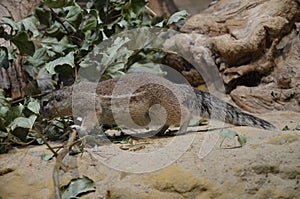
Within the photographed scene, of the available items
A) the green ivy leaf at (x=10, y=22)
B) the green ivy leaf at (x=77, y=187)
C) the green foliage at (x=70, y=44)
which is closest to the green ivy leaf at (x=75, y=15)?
the green foliage at (x=70, y=44)

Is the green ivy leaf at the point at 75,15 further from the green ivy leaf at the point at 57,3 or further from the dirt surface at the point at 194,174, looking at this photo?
the dirt surface at the point at 194,174

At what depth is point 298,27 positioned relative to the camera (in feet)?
13.9

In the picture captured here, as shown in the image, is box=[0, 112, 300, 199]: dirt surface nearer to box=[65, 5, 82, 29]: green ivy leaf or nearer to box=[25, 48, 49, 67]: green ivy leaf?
box=[25, 48, 49, 67]: green ivy leaf

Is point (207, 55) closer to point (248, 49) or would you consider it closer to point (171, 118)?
point (248, 49)

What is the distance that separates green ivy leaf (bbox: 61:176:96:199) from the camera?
219 cm

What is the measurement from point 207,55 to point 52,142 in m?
2.05

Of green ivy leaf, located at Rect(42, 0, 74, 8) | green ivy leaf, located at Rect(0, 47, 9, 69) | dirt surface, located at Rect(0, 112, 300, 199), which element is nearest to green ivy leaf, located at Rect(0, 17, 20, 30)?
green ivy leaf, located at Rect(0, 47, 9, 69)

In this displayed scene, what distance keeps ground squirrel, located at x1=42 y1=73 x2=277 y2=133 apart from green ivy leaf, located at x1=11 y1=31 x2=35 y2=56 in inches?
19.6

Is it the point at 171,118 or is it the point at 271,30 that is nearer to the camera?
the point at 171,118

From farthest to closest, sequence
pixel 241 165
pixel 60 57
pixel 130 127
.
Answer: pixel 60 57, pixel 130 127, pixel 241 165

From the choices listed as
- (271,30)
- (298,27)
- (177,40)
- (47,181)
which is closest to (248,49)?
(271,30)

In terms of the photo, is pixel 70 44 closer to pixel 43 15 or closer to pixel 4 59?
pixel 43 15

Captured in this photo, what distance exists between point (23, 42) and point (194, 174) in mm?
1828

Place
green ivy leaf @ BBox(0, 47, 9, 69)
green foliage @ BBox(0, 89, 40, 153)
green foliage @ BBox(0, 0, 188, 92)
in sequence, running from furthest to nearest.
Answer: green foliage @ BBox(0, 0, 188, 92)
green ivy leaf @ BBox(0, 47, 9, 69)
green foliage @ BBox(0, 89, 40, 153)
